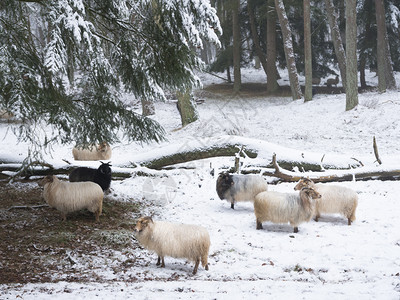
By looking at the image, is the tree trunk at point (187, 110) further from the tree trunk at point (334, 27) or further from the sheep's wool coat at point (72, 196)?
the sheep's wool coat at point (72, 196)

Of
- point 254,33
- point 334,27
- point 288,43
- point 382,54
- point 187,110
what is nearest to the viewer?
point 187,110

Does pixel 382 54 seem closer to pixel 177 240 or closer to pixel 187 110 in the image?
pixel 187 110

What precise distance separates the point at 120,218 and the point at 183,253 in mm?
2615

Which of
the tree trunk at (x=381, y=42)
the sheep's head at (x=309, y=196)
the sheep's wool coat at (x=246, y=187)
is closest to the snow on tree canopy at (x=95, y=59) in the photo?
the sheep's wool coat at (x=246, y=187)

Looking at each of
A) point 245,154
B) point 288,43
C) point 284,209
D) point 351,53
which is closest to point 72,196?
point 284,209

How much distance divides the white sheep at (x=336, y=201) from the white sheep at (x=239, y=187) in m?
0.96

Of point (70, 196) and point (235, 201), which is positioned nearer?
point (70, 196)

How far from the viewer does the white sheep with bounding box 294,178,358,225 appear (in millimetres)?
7215

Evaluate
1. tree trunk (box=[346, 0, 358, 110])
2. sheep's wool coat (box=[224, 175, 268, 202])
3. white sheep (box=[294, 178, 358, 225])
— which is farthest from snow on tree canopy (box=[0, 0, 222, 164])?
tree trunk (box=[346, 0, 358, 110])

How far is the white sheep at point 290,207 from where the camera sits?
691 cm

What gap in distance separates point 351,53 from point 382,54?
6.35 metres

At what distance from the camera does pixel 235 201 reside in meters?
8.27

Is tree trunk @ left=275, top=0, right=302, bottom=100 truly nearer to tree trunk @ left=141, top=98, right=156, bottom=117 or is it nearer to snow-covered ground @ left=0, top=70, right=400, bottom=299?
tree trunk @ left=141, top=98, right=156, bottom=117

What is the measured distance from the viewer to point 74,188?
22.9 ft
